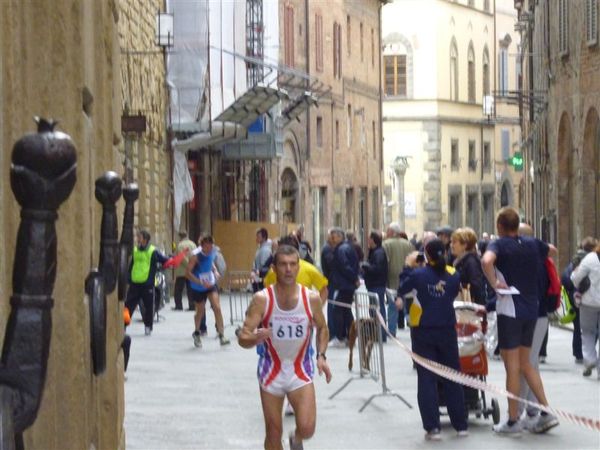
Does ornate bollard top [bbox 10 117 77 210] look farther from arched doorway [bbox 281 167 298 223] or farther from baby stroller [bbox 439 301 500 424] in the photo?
arched doorway [bbox 281 167 298 223]

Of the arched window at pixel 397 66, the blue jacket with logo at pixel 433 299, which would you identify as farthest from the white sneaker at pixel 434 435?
the arched window at pixel 397 66

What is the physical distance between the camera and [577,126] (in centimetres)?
3606

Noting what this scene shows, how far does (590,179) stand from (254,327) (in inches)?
1002

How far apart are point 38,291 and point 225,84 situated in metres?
36.8

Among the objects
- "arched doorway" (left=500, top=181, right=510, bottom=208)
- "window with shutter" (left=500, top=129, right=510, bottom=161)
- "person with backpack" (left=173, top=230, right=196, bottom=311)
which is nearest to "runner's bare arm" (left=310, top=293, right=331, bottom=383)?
"person with backpack" (left=173, top=230, right=196, bottom=311)

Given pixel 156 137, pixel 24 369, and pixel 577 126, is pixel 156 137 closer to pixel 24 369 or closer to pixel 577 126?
pixel 577 126

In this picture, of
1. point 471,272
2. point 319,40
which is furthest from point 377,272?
point 319,40

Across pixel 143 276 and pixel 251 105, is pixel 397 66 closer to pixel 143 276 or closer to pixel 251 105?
pixel 251 105

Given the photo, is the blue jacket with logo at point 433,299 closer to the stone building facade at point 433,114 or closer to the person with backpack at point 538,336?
the person with backpack at point 538,336

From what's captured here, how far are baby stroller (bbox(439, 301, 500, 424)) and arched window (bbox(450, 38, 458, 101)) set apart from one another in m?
62.7

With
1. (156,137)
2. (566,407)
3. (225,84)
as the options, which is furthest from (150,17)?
(566,407)

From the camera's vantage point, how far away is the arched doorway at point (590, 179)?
3506 cm

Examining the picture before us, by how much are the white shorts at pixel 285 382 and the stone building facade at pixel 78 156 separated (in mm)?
4029

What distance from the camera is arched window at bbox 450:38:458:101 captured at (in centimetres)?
7656
